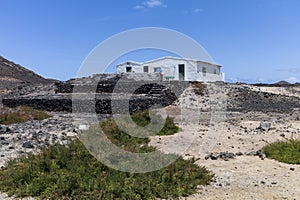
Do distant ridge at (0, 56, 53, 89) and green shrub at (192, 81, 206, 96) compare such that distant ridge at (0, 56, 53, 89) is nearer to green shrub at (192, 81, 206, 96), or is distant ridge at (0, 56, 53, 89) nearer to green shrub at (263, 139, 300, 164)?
green shrub at (192, 81, 206, 96)

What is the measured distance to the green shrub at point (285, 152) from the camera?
770 cm

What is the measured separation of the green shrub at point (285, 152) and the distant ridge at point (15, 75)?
36.1 metres

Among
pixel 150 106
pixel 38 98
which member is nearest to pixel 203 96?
pixel 150 106

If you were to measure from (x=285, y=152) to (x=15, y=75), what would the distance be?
47124 millimetres

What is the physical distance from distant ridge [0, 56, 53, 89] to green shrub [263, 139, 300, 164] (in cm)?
3611

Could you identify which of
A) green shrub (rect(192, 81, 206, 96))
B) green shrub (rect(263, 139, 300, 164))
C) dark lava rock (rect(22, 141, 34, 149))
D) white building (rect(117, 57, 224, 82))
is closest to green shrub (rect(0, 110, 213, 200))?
green shrub (rect(263, 139, 300, 164))

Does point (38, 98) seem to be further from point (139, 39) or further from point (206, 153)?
point (206, 153)

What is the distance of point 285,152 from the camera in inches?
318

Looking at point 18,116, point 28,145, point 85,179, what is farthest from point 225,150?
point 18,116

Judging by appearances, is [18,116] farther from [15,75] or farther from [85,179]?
[15,75]

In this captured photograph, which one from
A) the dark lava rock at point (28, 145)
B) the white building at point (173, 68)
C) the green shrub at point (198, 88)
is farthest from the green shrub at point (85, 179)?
the white building at point (173, 68)

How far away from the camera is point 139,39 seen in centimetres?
1016

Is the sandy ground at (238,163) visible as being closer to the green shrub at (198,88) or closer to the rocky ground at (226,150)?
the rocky ground at (226,150)

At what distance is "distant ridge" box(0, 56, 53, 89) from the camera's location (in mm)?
42859
